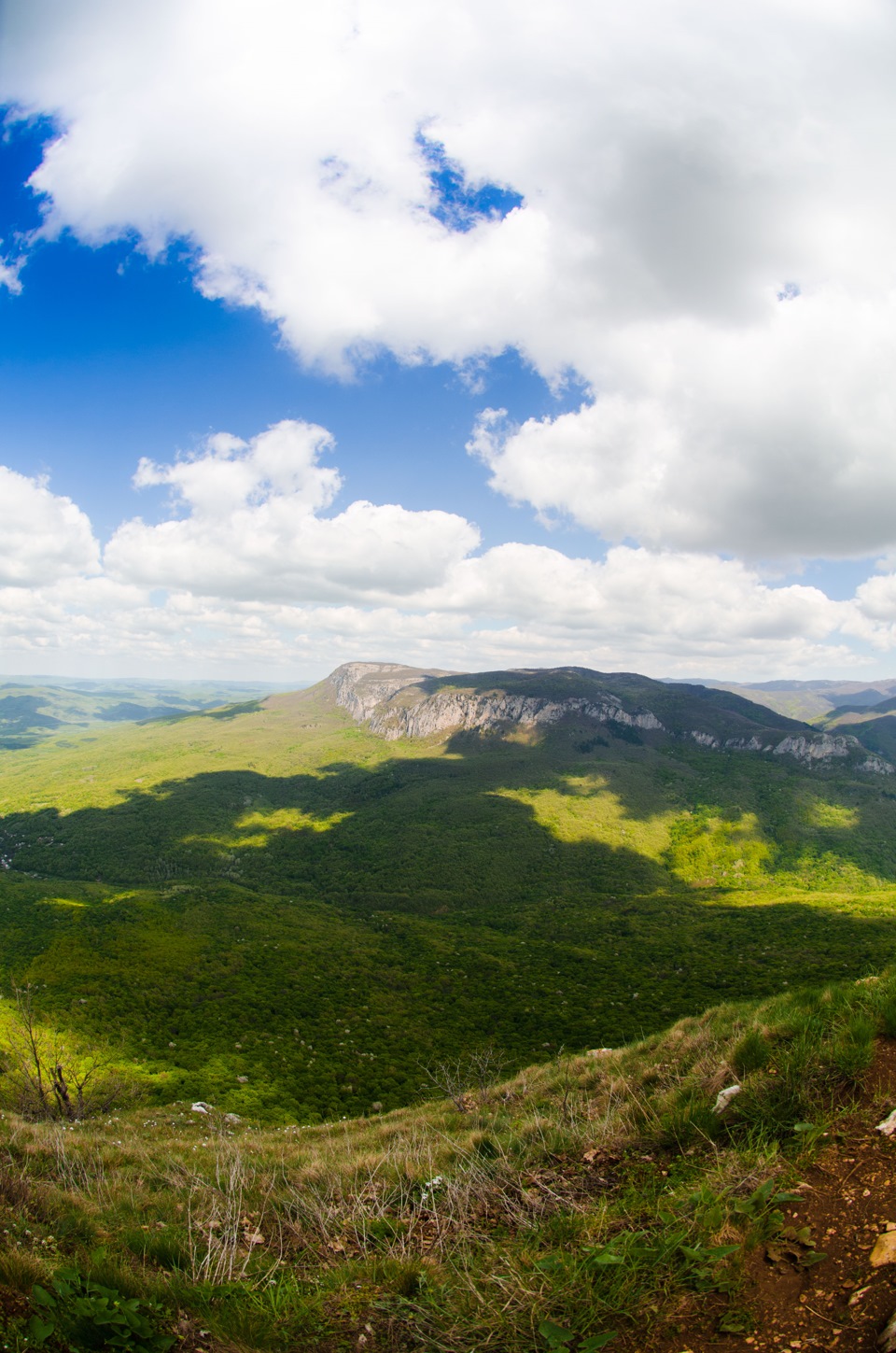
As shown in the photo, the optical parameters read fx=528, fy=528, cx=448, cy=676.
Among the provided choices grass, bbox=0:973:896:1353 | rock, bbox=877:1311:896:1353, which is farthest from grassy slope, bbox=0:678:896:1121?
rock, bbox=877:1311:896:1353

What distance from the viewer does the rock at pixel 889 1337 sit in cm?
326

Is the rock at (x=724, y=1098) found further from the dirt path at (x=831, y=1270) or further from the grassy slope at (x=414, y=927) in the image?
the grassy slope at (x=414, y=927)

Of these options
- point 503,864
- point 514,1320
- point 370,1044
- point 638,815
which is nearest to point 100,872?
point 503,864

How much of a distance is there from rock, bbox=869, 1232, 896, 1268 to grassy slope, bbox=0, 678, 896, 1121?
41423mm

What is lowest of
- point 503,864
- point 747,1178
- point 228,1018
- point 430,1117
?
point 503,864

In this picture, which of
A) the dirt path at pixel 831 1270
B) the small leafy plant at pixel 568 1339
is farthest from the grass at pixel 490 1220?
the dirt path at pixel 831 1270

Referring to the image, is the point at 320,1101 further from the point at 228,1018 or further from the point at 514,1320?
the point at 514,1320

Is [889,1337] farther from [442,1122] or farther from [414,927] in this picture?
[414,927]

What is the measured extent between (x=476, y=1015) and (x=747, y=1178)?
6456 centimetres

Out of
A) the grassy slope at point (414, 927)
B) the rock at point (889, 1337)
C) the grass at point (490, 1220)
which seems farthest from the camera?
the grassy slope at point (414, 927)

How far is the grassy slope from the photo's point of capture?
51250 millimetres

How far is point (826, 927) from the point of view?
261ft

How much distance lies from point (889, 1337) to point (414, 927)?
10883 centimetres

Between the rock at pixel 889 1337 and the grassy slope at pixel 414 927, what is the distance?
138 feet
